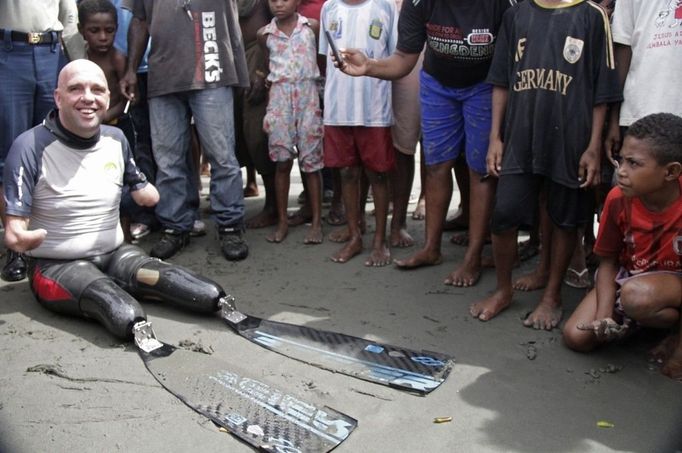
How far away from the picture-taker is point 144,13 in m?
4.38

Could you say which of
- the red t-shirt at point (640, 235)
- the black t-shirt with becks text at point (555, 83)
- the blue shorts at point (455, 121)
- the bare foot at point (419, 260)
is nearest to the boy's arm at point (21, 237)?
the bare foot at point (419, 260)

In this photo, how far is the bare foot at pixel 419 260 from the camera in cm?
409

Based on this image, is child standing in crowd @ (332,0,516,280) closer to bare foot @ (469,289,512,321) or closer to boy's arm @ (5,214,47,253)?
bare foot @ (469,289,512,321)

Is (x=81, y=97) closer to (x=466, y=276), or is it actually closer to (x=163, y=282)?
(x=163, y=282)

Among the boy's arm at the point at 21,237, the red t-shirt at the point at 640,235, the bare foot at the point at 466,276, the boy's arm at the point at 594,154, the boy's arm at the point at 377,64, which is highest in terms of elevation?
the boy's arm at the point at 377,64

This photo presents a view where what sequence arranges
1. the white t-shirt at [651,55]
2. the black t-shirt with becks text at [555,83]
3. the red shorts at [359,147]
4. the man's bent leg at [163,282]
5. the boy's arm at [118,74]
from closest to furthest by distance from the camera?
the white t-shirt at [651,55], the black t-shirt with becks text at [555,83], the man's bent leg at [163,282], the red shorts at [359,147], the boy's arm at [118,74]

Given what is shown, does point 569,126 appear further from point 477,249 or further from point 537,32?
point 477,249

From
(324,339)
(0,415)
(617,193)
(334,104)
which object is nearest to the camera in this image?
(0,415)

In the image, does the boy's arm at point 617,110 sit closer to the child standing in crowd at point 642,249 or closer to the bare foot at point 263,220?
the child standing in crowd at point 642,249

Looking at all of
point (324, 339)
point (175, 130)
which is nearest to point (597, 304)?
point (324, 339)

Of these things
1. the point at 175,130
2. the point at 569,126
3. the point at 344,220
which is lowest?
the point at 344,220

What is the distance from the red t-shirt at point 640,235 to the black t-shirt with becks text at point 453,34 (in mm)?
1065

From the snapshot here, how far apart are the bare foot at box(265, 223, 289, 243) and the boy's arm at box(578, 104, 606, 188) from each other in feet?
6.92

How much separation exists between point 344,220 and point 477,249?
138 cm
